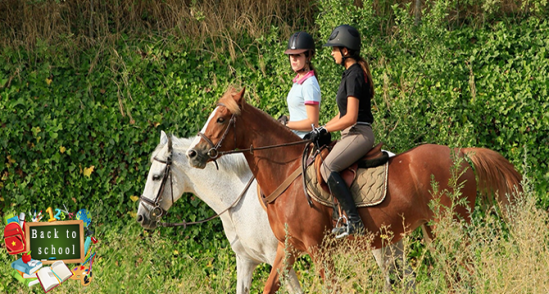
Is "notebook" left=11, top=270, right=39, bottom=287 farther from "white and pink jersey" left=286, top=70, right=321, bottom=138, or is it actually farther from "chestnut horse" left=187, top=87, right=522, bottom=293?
"white and pink jersey" left=286, top=70, right=321, bottom=138

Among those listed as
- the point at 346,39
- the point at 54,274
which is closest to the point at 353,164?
the point at 346,39

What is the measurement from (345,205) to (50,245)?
4.50m

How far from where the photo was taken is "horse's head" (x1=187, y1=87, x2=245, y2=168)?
4934 millimetres

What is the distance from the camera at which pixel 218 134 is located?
501cm

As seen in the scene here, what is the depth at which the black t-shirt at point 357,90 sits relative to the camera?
5047mm

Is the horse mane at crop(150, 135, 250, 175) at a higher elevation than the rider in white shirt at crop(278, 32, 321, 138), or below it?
below

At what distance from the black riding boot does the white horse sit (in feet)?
3.19

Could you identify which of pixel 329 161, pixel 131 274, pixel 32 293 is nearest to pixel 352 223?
pixel 329 161

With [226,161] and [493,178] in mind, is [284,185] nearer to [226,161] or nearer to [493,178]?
[226,161]

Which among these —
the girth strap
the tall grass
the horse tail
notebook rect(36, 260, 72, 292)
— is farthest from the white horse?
notebook rect(36, 260, 72, 292)

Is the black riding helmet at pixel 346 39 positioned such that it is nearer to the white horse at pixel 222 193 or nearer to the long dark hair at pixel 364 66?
the long dark hair at pixel 364 66

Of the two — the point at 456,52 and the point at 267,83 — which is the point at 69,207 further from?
the point at 456,52

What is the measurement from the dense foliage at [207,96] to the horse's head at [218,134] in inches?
67.8

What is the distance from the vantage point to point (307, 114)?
217 inches
